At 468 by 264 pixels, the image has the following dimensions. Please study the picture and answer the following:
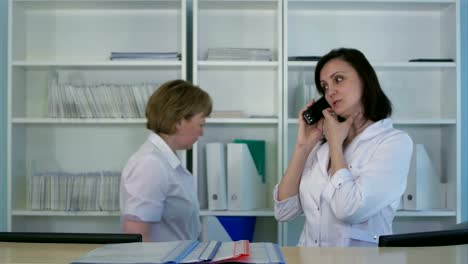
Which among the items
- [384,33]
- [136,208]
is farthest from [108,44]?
[136,208]

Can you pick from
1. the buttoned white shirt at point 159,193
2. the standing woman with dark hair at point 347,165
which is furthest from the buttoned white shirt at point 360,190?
the buttoned white shirt at point 159,193

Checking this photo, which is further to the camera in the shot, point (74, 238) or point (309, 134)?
point (309, 134)

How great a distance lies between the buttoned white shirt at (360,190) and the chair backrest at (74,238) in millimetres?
804

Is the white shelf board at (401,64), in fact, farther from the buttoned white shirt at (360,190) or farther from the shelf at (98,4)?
the buttoned white shirt at (360,190)

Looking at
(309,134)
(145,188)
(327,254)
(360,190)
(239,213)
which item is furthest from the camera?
(239,213)

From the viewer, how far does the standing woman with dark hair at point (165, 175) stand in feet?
7.61

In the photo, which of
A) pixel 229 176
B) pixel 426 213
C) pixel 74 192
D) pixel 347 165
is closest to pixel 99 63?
pixel 74 192

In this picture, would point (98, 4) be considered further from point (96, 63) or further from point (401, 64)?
point (401, 64)

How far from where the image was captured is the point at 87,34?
4.02m

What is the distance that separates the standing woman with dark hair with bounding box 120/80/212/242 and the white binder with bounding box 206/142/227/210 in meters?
1.04

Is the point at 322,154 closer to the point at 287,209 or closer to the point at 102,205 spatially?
the point at 287,209

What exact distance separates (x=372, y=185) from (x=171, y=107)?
32.5 inches

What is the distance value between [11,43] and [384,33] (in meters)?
2.19

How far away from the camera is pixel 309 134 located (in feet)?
8.59
